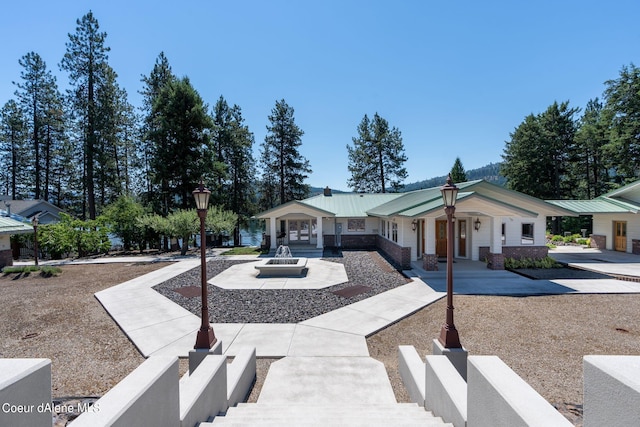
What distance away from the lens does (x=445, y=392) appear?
10.7 ft

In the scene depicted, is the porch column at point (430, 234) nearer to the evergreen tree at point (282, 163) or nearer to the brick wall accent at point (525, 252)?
the brick wall accent at point (525, 252)

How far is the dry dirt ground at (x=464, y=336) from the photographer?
493cm

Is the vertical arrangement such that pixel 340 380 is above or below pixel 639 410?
below

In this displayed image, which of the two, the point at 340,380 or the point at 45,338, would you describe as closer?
the point at 340,380

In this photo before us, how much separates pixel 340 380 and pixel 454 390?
7.02 feet

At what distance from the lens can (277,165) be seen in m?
35.3

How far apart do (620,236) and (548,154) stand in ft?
55.9

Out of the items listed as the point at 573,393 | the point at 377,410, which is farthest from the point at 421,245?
the point at 377,410

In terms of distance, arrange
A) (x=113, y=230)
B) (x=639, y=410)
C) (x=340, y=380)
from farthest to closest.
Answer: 1. (x=113, y=230)
2. (x=340, y=380)
3. (x=639, y=410)

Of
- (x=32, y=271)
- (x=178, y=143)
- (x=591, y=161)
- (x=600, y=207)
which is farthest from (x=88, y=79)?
(x=591, y=161)

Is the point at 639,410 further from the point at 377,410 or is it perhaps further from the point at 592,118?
the point at 592,118

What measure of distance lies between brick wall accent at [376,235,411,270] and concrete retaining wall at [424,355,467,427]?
994 centimetres

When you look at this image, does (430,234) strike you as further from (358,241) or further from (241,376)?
(241,376)

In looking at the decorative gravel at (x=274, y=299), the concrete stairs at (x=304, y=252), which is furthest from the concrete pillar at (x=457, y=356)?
the concrete stairs at (x=304, y=252)
